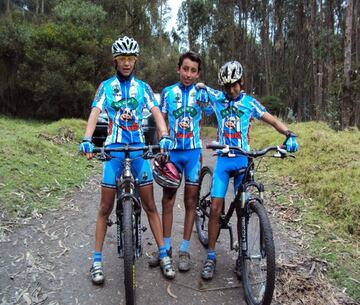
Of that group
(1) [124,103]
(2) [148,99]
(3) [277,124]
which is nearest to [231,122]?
(3) [277,124]

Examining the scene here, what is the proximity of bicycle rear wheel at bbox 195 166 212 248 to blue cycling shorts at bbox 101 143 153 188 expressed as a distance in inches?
41.1

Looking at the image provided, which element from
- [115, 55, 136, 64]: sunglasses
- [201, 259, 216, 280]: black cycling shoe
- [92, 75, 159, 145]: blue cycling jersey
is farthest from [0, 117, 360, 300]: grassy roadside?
[115, 55, 136, 64]: sunglasses

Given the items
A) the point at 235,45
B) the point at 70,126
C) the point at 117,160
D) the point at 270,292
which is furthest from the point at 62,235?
the point at 235,45

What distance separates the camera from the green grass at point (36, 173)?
5805 millimetres

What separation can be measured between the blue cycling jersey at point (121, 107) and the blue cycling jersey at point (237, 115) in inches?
33.6

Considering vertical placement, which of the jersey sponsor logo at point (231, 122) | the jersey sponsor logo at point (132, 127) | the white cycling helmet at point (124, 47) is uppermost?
the white cycling helmet at point (124, 47)

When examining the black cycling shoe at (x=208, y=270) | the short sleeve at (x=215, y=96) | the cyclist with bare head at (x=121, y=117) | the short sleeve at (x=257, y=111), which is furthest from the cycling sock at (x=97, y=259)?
the short sleeve at (x=257, y=111)

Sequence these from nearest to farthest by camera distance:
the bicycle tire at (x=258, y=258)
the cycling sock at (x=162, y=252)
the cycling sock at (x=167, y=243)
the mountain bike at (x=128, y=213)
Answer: the bicycle tire at (x=258, y=258)
the mountain bike at (x=128, y=213)
the cycling sock at (x=162, y=252)
the cycling sock at (x=167, y=243)

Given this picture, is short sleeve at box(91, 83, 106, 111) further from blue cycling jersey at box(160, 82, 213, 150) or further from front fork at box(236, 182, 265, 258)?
front fork at box(236, 182, 265, 258)

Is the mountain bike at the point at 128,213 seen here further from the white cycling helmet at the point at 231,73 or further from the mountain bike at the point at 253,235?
the white cycling helmet at the point at 231,73

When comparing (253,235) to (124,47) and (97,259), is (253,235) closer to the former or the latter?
(97,259)

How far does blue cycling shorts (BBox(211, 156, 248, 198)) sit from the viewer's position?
3.93 metres

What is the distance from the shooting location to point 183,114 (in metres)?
4.15

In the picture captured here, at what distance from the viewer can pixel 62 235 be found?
5.05 m
